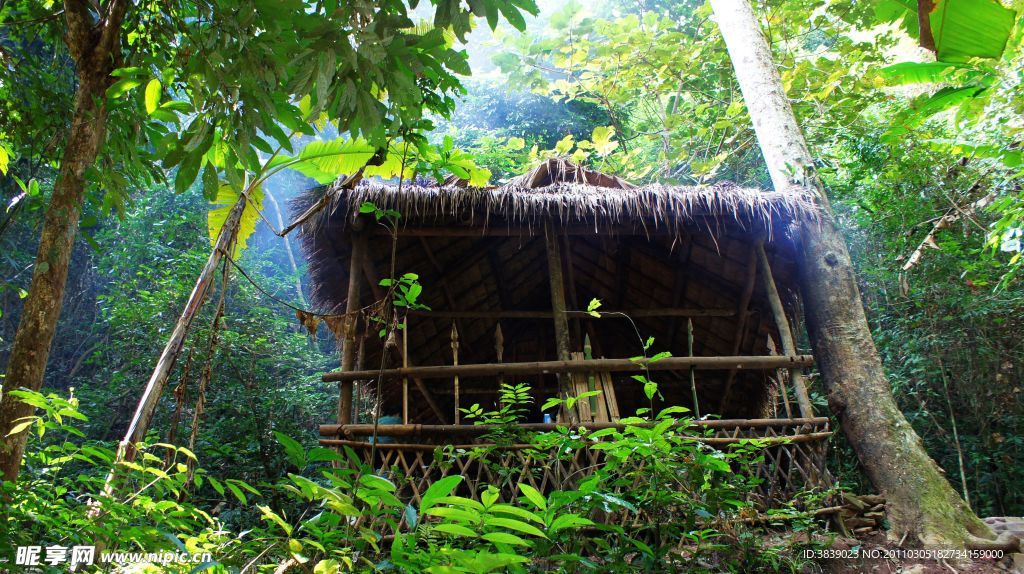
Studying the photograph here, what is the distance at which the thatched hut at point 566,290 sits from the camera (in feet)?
12.5

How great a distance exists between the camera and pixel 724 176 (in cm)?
894

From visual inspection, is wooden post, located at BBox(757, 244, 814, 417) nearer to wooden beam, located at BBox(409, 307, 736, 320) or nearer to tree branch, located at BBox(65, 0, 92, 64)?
wooden beam, located at BBox(409, 307, 736, 320)

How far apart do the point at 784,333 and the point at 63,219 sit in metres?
4.46

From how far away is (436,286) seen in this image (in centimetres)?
527

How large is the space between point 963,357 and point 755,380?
2.57m

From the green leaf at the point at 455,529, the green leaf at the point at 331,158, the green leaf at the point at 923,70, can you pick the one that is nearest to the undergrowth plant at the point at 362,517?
the green leaf at the point at 455,529

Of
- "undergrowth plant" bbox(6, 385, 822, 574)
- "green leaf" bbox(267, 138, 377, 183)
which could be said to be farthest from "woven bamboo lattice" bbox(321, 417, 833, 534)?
"green leaf" bbox(267, 138, 377, 183)

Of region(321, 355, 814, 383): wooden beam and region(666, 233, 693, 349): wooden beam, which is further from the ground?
region(666, 233, 693, 349): wooden beam

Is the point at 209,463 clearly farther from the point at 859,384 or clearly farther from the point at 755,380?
the point at 859,384

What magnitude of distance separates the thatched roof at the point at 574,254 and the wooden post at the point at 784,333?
0.27 m

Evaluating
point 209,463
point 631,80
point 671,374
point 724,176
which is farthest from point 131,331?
point 724,176

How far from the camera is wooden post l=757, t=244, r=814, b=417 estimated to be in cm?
390

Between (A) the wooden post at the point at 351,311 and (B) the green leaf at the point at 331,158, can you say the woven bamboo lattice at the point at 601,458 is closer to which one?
(A) the wooden post at the point at 351,311

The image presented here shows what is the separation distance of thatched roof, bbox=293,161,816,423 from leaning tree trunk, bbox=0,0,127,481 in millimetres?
1424
